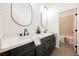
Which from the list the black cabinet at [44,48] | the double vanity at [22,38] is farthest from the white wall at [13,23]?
the black cabinet at [44,48]

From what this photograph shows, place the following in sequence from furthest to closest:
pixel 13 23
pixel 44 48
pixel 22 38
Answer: pixel 44 48 < pixel 13 23 < pixel 22 38

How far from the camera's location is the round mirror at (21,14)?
194 centimetres

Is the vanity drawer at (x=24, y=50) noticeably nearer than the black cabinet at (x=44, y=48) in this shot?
Yes

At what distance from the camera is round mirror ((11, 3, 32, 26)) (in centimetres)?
194

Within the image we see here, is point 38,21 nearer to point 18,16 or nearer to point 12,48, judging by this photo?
point 18,16

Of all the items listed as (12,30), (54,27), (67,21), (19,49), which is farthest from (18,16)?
(67,21)

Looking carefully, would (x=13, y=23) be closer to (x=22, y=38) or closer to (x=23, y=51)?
(x=22, y=38)

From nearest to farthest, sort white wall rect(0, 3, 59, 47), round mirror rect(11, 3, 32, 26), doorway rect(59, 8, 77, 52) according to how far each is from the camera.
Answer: white wall rect(0, 3, 59, 47), round mirror rect(11, 3, 32, 26), doorway rect(59, 8, 77, 52)

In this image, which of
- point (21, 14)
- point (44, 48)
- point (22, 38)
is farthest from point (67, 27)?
point (22, 38)

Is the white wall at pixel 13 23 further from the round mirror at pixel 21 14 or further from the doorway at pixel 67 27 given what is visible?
the doorway at pixel 67 27

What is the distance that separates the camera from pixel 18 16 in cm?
208

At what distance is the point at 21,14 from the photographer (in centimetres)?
218

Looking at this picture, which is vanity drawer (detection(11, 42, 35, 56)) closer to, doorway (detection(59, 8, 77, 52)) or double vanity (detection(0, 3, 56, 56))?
double vanity (detection(0, 3, 56, 56))

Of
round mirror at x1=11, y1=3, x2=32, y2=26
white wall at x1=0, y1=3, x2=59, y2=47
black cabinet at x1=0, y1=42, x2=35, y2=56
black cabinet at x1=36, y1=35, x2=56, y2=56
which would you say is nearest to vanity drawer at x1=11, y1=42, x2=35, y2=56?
black cabinet at x1=0, y1=42, x2=35, y2=56
